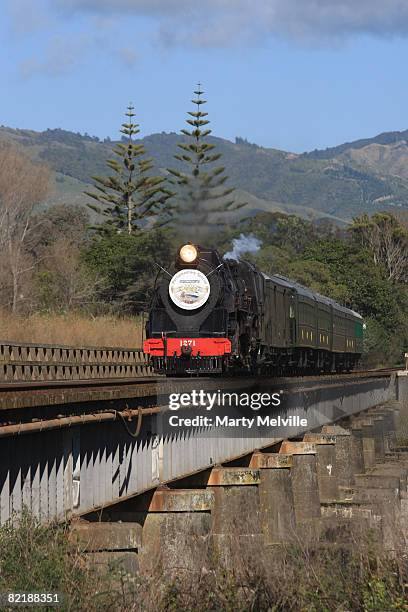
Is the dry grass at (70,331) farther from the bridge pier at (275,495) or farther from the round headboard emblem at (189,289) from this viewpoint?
the bridge pier at (275,495)

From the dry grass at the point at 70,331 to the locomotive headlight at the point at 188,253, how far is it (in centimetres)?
2007

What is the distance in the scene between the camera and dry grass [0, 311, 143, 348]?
5312 centimetres

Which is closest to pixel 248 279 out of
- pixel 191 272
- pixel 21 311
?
pixel 191 272

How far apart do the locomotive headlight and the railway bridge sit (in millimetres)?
4249

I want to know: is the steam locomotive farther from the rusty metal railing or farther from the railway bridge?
the railway bridge

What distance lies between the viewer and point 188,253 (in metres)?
31.2

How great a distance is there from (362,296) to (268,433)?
79.1 meters

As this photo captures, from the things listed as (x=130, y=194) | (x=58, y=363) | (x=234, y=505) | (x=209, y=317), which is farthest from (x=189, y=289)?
(x=130, y=194)

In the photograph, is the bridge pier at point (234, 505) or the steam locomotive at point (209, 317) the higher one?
the steam locomotive at point (209, 317)

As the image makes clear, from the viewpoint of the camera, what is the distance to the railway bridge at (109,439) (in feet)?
39.9

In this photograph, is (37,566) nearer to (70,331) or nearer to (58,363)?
(58,363)

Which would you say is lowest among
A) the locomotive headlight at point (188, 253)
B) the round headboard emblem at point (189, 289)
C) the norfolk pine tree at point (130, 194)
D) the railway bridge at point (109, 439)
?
the railway bridge at point (109, 439)

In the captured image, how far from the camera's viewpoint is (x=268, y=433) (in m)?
28.4

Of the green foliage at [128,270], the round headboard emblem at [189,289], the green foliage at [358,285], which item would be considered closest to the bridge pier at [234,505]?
the round headboard emblem at [189,289]
